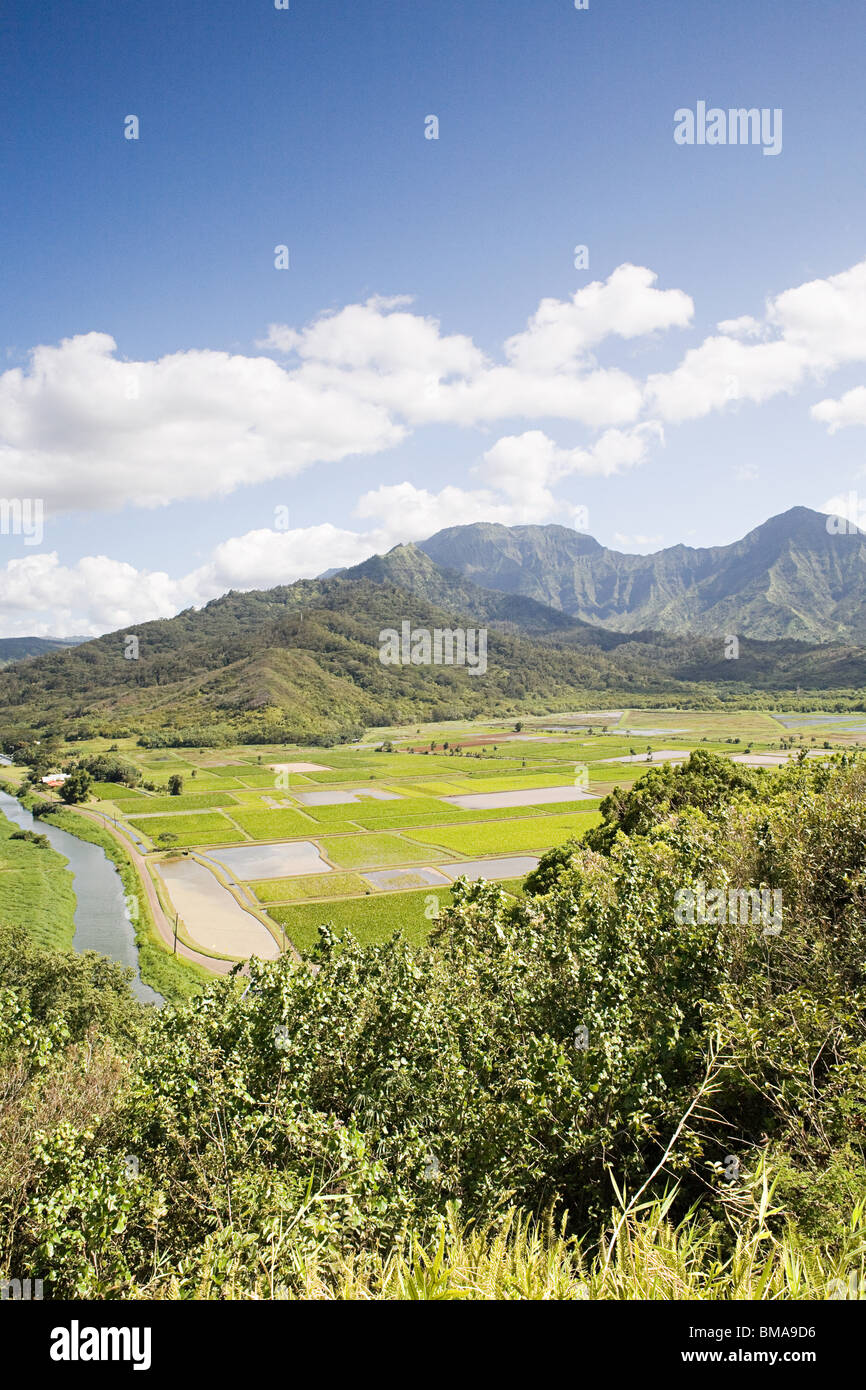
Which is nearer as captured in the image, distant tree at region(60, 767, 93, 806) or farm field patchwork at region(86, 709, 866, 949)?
farm field patchwork at region(86, 709, 866, 949)

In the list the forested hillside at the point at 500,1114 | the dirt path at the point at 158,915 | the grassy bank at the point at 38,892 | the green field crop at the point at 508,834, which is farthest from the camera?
the green field crop at the point at 508,834

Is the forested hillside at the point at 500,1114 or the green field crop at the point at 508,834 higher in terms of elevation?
the forested hillside at the point at 500,1114

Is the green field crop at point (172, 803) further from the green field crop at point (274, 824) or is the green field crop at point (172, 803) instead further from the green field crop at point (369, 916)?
the green field crop at point (369, 916)

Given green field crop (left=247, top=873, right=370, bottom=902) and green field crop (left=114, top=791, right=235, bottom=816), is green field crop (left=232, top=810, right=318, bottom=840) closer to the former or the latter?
green field crop (left=114, top=791, right=235, bottom=816)

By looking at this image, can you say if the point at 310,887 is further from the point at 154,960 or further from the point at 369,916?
the point at 154,960

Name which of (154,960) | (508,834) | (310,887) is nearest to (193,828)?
(310,887)

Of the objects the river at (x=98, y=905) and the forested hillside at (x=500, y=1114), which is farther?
the river at (x=98, y=905)

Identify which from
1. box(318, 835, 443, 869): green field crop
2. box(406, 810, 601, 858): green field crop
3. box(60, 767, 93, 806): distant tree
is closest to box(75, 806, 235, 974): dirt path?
box(60, 767, 93, 806): distant tree

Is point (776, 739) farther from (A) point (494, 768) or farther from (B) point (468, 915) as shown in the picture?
(B) point (468, 915)

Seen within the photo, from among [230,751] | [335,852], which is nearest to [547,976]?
[335,852]

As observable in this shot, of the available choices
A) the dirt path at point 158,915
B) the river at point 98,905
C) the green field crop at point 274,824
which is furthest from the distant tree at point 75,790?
the green field crop at point 274,824
